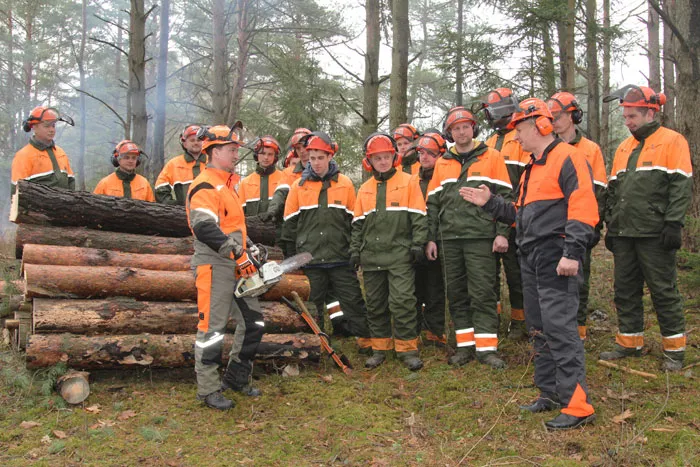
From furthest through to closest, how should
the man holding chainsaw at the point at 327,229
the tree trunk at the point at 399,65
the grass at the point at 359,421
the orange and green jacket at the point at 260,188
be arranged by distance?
the tree trunk at the point at 399,65, the orange and green jacket at the point at 260,188, the man holding chainsaw at the point at 327,229, the grass at the point at 359,421

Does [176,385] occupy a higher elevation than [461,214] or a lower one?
lower

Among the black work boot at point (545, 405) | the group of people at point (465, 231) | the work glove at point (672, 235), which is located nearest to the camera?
the group of people at point (465, 231)

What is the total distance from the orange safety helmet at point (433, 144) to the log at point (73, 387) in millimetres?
4816

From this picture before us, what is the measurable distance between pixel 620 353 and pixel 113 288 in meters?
5.84

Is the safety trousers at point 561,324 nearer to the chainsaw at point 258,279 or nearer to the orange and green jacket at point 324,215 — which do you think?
the chainsaw at point 258,279

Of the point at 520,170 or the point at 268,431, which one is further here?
the point at 520,170

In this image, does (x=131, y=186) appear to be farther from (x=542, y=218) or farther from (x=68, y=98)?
(x=68, y=98)

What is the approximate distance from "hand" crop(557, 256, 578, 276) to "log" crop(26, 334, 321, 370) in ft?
11.0

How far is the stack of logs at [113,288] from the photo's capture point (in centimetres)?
558

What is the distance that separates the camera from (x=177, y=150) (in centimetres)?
3728

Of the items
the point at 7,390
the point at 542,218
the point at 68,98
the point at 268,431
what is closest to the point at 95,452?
the point at 268,431

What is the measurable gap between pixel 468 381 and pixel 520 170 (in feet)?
9.00

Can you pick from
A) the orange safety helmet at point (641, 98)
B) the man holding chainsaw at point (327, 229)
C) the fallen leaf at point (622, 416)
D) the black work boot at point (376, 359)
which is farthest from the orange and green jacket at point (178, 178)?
the fallen leaf at point (622, 416)

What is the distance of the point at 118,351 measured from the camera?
5.55 meters
